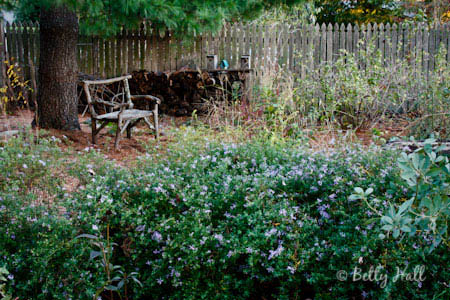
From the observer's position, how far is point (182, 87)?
7.87 metres

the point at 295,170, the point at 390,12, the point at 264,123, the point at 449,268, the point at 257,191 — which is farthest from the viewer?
the point at 390,12

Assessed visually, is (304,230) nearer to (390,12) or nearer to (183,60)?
(183,60)

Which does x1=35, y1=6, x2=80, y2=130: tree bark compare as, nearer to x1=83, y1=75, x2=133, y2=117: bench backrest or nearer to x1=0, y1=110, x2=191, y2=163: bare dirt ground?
x1=0, y1=110, x2=191, y2=163: bare dirt ground

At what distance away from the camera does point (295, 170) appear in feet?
7.50

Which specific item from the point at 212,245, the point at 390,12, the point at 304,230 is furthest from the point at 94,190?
the point at 390,12

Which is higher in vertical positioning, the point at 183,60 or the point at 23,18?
the point at 23,18

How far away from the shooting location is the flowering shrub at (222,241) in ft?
6.04

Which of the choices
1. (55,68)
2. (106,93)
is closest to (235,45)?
(106,93)

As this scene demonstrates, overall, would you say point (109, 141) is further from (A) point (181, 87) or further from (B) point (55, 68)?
(A) point (181, 87)

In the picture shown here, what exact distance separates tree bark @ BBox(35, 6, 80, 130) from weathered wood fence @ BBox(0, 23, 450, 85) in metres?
3.02

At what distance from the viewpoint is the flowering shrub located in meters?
1.84

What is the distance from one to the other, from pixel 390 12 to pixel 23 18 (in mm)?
9290

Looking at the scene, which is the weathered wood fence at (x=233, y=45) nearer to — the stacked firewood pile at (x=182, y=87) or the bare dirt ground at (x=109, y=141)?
the stacked firewood pile at (x=182, y=87)

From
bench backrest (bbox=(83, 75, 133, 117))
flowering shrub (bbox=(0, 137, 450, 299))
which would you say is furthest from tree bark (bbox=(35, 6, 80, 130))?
flowering shrub (bbox=(0, 137, 450, 299))
